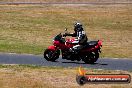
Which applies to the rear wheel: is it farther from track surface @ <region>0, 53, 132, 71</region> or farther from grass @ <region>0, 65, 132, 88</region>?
grass @ <region>0, 65, 132, 88</region>

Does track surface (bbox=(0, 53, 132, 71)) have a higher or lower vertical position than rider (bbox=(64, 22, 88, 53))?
lower

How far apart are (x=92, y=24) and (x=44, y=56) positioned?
74.1 feet

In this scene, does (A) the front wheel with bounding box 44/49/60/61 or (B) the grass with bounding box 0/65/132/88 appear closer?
(B) the grass with bounding box 0/65/132/88

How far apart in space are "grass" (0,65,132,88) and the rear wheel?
2482 millimetres

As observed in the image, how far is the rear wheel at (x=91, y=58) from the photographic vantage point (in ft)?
81.7

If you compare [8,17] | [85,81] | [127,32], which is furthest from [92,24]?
[85,81]

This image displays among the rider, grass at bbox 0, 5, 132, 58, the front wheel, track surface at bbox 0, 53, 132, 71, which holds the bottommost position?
Answer: grass at bbox 0, 5, 132, 58

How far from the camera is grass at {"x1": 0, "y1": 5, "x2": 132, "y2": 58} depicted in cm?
3127

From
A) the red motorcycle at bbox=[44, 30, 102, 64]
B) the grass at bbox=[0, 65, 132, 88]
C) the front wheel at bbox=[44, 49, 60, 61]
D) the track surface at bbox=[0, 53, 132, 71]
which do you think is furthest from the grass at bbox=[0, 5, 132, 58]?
the grass at bbox=[0, 65, 132, 88]

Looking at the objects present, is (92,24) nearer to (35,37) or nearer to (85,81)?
(35,37)

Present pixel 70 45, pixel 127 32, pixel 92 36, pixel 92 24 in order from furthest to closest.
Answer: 1. pixel 92 24
2. pixel 127 32
3. pixel 92 36
4. pixel 70 45

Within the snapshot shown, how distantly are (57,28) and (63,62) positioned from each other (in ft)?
60.5

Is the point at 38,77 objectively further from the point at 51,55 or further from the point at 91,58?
the point at 91,58

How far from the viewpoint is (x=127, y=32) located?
1667 inches
